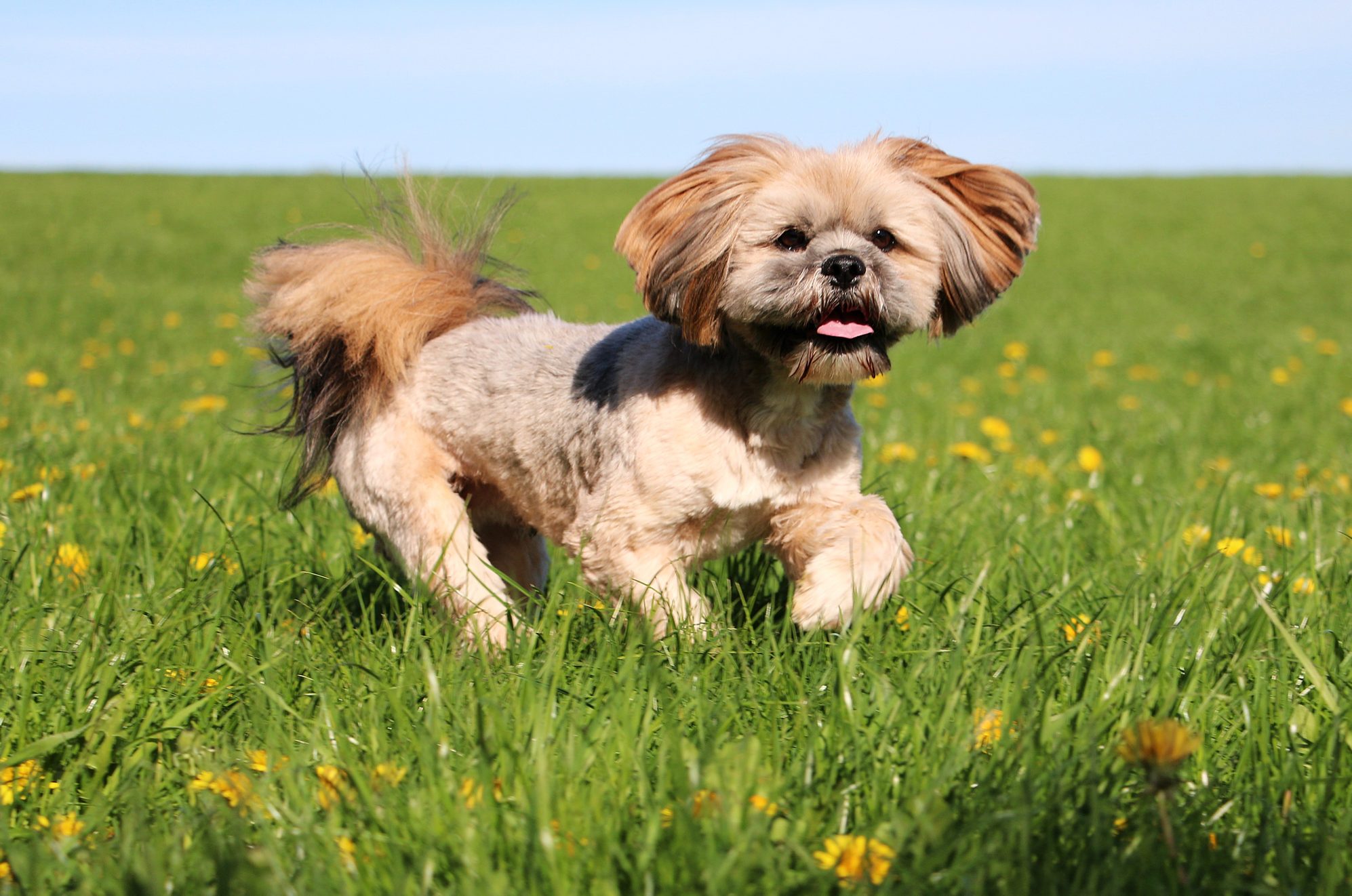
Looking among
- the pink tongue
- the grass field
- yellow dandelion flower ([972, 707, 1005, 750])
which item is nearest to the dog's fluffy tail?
the grass field

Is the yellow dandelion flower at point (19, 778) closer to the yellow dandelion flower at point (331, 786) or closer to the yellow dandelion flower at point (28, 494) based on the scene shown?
the yellow dandelion flower at point (331, 786)

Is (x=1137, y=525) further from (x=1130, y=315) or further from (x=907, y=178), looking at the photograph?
(x=1130, y=315)

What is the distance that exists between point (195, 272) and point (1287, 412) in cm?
1828

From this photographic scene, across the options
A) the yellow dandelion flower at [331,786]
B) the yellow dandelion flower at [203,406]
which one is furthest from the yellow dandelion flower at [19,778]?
the yellow dandelion flower at [203,406]

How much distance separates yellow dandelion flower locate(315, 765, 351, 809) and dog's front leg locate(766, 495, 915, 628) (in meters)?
1.19

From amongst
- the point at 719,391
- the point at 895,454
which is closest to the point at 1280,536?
the point at 895,454

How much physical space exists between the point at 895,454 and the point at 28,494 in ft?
12.0

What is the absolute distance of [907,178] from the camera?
11.2 feet

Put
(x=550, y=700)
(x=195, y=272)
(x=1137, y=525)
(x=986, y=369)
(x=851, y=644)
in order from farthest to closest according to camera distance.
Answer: (x=195, y=272) < (x=986, y=369) < (x=1137, y=525) < (x=851, y=644) < (x=550, y=700)

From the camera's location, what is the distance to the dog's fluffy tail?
160 inches

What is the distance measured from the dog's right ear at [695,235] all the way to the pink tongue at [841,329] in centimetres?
29

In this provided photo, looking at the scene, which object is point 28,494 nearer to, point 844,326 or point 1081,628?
point 844,326

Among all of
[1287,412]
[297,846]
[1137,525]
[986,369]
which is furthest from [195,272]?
[297,846]

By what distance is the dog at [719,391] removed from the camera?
10.5ft
